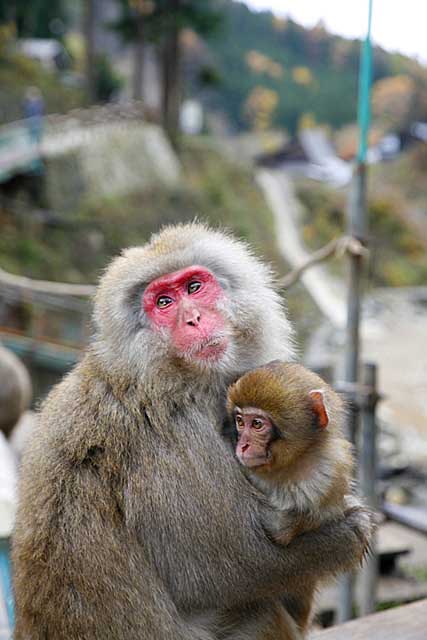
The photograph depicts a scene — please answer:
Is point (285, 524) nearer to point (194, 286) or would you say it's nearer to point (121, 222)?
point (194, 286)

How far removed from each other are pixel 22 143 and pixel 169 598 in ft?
64.3

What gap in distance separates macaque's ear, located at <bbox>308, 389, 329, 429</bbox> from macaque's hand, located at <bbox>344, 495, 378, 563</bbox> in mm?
258

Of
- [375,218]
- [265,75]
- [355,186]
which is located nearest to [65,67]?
[265,75]

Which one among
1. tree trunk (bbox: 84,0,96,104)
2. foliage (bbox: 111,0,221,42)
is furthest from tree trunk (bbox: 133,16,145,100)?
tree trunk (bbox: 84,0,96,104)

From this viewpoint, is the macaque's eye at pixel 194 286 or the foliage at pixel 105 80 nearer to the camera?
the macaque's eye at pixel 194 286

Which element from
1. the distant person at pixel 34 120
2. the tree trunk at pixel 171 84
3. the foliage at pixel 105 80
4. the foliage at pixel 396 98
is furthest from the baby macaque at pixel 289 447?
the foliage at pixel 105 80

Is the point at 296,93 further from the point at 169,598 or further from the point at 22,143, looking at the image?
the point at 169,598

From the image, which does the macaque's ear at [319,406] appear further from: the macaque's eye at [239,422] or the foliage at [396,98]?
the foliage at [396,98]

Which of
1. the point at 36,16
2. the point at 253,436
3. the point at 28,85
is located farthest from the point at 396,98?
the point at 253,436

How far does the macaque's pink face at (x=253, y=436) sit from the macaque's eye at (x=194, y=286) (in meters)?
0.37

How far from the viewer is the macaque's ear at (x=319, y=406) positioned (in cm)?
221

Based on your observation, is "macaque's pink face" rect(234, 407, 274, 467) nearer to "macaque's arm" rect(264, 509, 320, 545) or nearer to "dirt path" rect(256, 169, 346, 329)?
"macaque's arm" rect(264, 509, 320, 545)

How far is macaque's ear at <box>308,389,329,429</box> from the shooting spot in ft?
7.24

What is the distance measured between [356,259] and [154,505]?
1.96m
